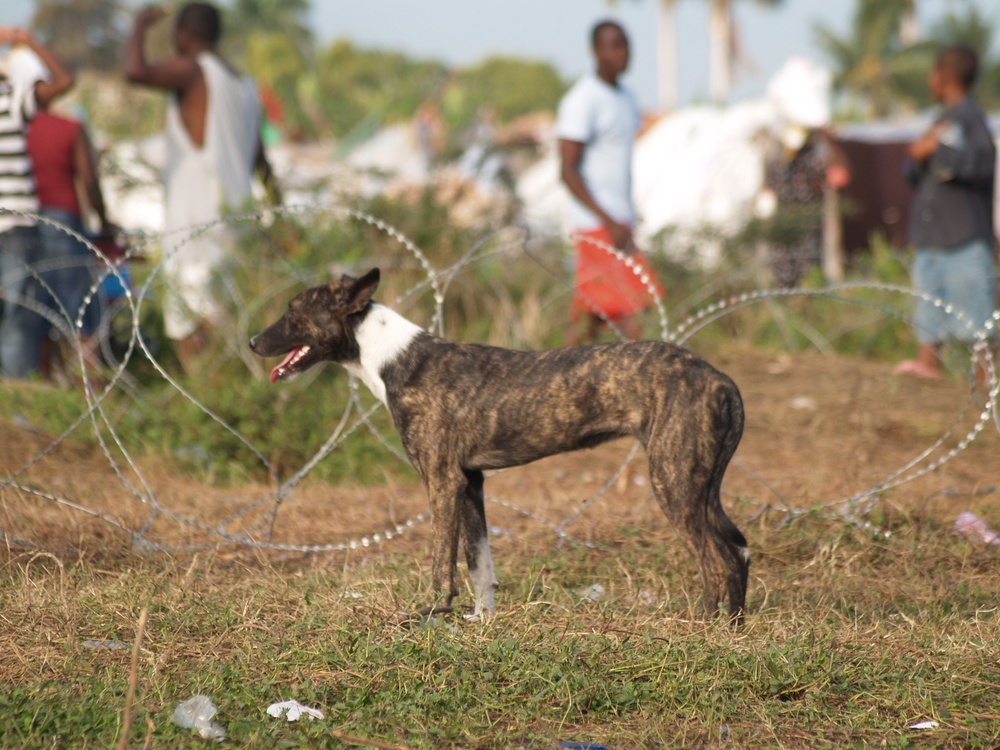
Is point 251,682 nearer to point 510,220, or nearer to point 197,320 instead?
point 197,320

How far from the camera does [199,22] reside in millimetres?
9094

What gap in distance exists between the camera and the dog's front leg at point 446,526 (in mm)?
4629

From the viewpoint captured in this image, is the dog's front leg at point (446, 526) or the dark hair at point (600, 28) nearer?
the dog's front leg at point (446, 526)

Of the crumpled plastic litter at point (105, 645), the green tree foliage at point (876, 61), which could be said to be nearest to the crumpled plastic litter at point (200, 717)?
the crumpled plastic litter at point (105, 645)

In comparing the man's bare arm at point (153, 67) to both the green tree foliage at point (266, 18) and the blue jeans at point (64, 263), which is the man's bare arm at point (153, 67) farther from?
the green tree foliage at point (266, 18)

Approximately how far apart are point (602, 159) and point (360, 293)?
166 inches

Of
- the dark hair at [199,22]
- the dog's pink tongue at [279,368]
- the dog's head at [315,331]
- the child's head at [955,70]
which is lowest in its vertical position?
the dog's pink tongue at [279,368]

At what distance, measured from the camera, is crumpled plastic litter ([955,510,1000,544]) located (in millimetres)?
5875

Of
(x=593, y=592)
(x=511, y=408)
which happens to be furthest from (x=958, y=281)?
(x=511, y=408)

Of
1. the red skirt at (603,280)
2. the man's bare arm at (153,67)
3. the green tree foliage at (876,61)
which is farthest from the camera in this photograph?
the green tree foliage at (876,61)

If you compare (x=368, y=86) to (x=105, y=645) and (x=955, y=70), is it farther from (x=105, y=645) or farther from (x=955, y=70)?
(x=105, y=645)

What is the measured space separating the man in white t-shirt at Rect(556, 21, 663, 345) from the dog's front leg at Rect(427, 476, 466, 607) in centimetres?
383

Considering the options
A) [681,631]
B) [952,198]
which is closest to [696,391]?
[681,631]

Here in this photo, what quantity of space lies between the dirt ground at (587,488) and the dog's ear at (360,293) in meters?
1.25
